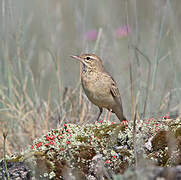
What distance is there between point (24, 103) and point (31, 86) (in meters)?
0.34

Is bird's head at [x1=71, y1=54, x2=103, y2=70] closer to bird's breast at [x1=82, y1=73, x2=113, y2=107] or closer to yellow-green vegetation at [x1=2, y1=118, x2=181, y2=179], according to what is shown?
bird's breast at [x1=82, y1=73, x2=113, y2=107]

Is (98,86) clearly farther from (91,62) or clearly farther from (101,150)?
(101,150)

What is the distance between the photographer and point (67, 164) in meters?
3.07

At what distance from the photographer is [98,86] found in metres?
5.05

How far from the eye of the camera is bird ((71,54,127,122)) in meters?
5.00

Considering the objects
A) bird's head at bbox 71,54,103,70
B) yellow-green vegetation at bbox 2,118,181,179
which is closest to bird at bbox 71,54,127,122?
bird's head at bbox 71,54,103,70

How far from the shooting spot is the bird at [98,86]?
5.00 meters

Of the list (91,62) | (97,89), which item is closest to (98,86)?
(97,89)

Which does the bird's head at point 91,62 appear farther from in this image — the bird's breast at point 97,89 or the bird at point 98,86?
the bird's breast at point 97,89

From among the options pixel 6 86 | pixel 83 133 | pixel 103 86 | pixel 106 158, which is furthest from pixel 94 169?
pixel 6 86

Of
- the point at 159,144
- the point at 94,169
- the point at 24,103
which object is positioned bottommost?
the point at 94,169

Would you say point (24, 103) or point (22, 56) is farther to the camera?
point (22, 56)

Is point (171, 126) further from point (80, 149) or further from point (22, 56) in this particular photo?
point (22, 56)

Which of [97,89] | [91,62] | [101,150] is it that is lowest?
[101,150]
